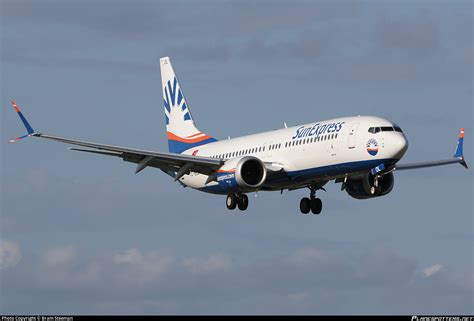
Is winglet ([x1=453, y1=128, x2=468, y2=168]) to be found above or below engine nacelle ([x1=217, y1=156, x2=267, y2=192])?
above

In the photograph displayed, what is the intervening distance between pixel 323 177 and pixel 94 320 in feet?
63.0

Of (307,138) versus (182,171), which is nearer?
(307,138)

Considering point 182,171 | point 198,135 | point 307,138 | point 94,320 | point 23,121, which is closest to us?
point 94,320

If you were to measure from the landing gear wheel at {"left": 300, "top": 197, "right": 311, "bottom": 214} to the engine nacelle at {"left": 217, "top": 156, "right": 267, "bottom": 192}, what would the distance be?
5.76 meters

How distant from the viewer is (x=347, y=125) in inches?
2788

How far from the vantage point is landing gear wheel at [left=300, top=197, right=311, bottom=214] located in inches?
3130

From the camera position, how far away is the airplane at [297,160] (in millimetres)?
69625

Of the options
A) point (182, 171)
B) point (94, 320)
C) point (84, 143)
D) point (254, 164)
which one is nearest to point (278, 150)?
point (254, 164)

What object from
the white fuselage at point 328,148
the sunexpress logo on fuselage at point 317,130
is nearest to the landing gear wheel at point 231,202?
the white fuselage at point 328,148

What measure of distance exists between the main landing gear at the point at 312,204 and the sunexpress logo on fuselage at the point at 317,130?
19.5 ft

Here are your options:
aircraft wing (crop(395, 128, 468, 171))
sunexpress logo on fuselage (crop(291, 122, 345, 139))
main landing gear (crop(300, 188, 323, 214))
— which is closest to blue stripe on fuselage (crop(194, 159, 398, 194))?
sunexpress logo on fuselage (crop(291, 122, 345, 139))

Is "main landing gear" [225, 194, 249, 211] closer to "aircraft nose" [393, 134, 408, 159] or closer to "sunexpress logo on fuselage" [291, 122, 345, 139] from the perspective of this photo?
"sunexpress logo on fuselage" [291, 122, 345, 139]

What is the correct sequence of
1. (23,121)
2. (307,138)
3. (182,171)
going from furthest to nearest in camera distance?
1. (182,171)
2. (307,138)
3. (23,121)

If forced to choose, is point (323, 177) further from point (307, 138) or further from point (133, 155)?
point (133, 155)
